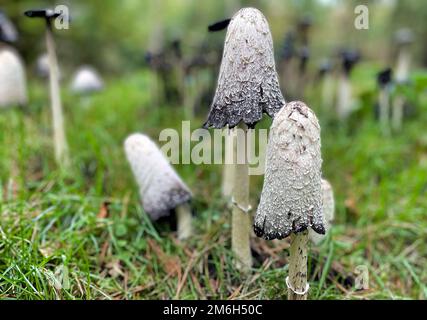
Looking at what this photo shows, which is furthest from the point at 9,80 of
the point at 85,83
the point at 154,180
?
the point at 154,180

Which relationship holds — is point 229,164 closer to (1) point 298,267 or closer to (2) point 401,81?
(1) point 298,267

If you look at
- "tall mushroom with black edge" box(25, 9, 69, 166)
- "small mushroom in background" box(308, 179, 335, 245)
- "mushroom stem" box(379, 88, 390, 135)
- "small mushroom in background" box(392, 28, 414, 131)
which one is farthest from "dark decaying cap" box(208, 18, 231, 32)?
"small mushroom in background" box(392, 28, 414, 131)

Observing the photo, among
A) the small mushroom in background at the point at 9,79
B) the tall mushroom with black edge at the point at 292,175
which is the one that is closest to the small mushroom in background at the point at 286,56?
the tall mushroom with black edge at the point at 292,175

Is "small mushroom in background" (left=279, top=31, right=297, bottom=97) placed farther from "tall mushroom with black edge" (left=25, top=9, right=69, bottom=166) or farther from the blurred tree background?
"tall mushroom with black edge" (left=25, top=9, right=69, bottom=166)

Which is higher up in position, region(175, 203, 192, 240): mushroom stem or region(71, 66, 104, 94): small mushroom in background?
region(71, 66, 104, 94): small mushroom in background

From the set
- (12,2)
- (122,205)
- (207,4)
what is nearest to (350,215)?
(122,205)
